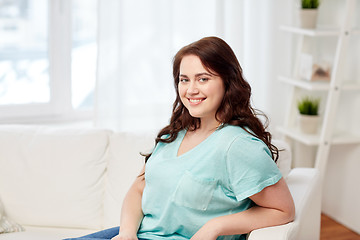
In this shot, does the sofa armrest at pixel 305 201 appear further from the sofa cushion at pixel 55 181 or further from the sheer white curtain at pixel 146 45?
the sheer white curtain at pixel 146 45

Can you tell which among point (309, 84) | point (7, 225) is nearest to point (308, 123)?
point (309, 84)

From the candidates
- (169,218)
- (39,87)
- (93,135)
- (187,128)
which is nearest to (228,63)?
(187,128)

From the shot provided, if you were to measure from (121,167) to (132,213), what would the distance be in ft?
1.30

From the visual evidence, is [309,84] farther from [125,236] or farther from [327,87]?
[125,236]

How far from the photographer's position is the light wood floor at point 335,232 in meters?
2.93

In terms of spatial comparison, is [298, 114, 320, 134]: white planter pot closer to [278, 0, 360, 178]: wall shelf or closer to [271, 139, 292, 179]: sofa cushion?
[278, 0, 360, 178]: wall shelf

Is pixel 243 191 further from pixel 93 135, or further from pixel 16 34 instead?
pixel 16 34

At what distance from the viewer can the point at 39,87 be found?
327cm

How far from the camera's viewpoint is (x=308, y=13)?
286cm

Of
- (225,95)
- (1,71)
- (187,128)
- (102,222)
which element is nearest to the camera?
(225,95)

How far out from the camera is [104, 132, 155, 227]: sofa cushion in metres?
2.12

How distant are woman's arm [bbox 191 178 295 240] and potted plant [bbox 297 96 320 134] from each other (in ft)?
4.54

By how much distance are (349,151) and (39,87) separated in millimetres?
1863

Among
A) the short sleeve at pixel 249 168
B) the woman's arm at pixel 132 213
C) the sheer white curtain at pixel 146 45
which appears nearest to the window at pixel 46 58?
the sheer white curtain at pixel 146 45
